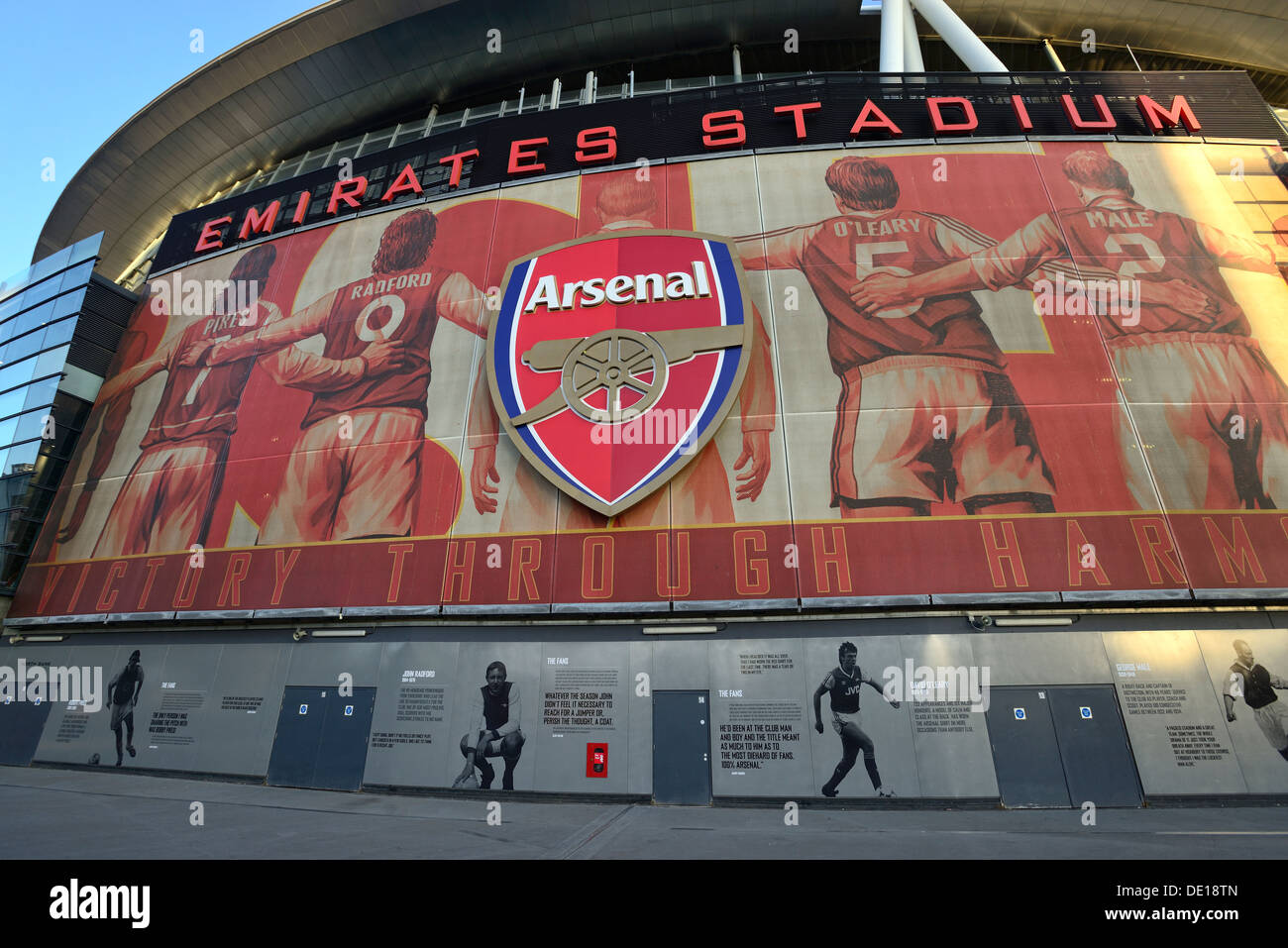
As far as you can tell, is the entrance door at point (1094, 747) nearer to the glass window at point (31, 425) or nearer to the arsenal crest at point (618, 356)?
the arsenal crest at point (618, 356)

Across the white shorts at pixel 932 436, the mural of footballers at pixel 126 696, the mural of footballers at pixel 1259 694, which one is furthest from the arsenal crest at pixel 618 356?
the mural of footballers at pixel 126 696

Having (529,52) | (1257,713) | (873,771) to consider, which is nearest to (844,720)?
(873,771)

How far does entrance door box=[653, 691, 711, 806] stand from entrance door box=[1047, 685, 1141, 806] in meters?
6.86

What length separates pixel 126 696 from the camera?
52.0 feet

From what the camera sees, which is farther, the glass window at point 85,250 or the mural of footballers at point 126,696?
the glass window at point 85,250

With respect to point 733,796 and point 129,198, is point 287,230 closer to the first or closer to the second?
point 129,198

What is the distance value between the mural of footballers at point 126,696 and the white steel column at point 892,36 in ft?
97.9

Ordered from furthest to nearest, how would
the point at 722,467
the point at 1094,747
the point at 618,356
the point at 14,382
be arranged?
the point at 14,382 < the point at 618,356 < the point at 722,467 < the point at 1094,747

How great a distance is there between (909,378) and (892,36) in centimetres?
1583

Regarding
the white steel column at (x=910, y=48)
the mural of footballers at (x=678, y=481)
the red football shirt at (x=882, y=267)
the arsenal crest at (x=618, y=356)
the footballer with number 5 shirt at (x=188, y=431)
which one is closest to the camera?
the mural of footballers at (x=678, y=481)

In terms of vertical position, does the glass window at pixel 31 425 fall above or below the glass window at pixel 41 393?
below

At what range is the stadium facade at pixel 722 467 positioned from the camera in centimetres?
1245

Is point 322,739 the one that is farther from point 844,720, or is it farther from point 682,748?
point 844,720
